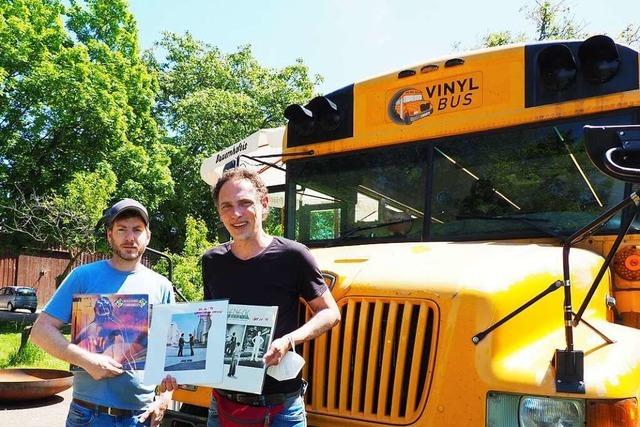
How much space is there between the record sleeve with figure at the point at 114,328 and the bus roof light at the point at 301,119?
2122 millimetres

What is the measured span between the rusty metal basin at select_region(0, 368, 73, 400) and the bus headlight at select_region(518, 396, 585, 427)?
5968 mm

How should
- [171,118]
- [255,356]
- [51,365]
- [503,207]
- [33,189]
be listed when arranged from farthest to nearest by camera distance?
[171,118] → [33,189] → [51,365] → [503,207] → [255,356]

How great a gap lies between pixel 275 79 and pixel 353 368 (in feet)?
87.1

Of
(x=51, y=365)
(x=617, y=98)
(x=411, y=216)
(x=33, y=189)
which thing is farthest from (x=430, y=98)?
(x=33, y=189)

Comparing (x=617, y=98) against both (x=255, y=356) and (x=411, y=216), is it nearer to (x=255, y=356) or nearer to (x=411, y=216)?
(x=411, y=216)

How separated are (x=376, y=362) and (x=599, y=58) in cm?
207

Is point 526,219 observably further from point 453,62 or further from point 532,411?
point 532,411

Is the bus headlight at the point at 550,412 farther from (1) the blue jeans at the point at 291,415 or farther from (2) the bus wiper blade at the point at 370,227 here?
(2) the bus wiper blade at the point at 370,227

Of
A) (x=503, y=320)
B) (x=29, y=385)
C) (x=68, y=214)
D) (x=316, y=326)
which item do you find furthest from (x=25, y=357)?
(x=503, y=320)

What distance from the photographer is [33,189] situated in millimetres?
17406

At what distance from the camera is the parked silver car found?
2228 cm

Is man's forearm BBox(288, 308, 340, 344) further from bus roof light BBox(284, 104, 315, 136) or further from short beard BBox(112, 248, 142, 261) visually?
bus roof light BBox(284, 104, 315, 136)

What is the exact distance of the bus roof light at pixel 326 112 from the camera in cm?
426

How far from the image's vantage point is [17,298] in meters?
22.3
